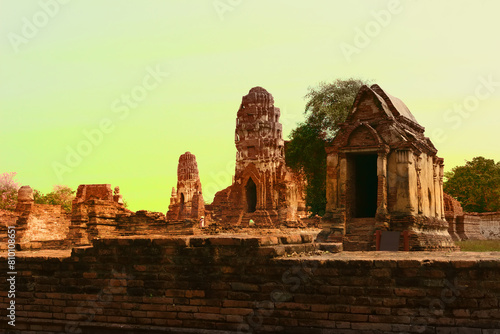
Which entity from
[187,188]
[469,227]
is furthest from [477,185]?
[187,188]

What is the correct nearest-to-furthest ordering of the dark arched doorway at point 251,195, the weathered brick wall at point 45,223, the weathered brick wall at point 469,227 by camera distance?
1. the weathered brick wall at point 45,223
2. the weathered brick wall at point 469,227
3. the dark arched doorway at point 251,195

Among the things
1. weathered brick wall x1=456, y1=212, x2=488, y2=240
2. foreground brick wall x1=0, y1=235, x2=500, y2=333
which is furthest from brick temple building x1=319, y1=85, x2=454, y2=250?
weathered brick wall x1=456, y1=212, x2=488, y2=240

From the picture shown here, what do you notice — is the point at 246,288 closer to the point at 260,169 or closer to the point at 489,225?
the point at 260,169

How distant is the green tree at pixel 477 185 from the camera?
134ft

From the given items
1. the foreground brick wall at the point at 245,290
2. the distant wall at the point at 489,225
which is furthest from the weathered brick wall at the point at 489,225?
the foreground brick wall at the point at 245,290

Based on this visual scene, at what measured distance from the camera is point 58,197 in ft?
164

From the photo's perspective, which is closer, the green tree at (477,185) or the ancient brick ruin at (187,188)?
the green tree at (477,185)

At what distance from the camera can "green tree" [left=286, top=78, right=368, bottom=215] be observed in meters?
28.4

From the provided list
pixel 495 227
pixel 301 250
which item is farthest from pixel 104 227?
pixel 495 227

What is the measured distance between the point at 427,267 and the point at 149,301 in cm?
321

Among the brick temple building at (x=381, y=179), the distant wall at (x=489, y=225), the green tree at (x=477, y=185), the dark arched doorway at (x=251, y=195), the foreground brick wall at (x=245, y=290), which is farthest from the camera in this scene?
the green tree at (x=477, y=185)

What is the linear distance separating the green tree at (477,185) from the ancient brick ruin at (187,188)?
2056cm

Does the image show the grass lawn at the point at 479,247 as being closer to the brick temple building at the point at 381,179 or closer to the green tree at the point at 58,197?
the brick temple building at the point at 381,179

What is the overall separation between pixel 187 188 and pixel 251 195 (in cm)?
1325
